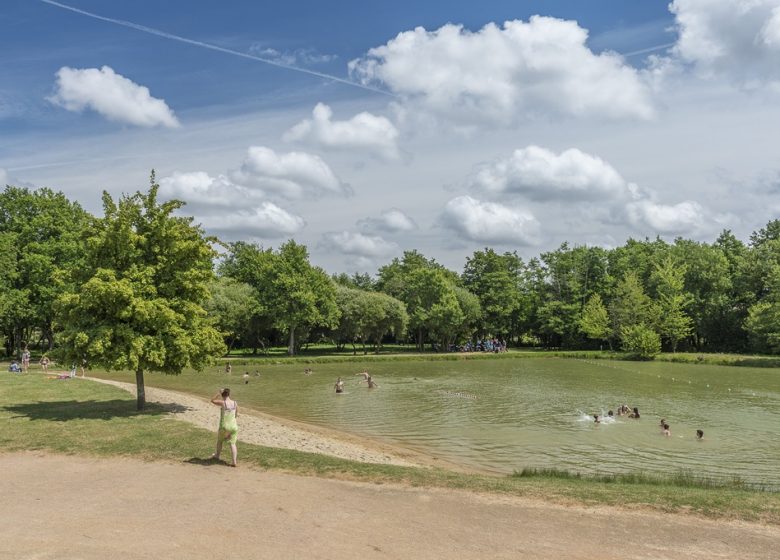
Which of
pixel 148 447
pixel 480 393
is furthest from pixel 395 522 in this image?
pixel 480 393

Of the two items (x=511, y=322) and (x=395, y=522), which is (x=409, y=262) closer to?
(x=511, y=322)

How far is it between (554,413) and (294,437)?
16509mm

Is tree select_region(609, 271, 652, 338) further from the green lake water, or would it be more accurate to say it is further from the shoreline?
the shoreline

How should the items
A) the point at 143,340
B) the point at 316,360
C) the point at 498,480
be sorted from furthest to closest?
the point at 316,360
the point at 143,340
the point at 498,480

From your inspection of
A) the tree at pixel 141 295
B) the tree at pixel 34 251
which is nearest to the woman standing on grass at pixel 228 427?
the tree at pixel 141 295

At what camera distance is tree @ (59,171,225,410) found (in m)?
22.2

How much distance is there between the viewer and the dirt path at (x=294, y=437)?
64.7 ft

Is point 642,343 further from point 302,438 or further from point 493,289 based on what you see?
point 302,438

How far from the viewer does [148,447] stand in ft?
56.9

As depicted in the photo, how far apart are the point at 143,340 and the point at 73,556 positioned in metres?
14.4

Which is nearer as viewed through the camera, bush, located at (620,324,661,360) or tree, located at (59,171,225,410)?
tree, located at (59,171,225,410)

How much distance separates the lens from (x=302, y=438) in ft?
72.1

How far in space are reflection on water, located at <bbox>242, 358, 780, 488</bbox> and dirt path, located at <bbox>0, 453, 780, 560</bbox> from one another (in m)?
8.21

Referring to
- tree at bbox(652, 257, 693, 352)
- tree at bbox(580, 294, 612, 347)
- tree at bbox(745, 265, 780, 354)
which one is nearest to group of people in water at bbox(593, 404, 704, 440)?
tree at bbox(745, 265, 780, 354)
